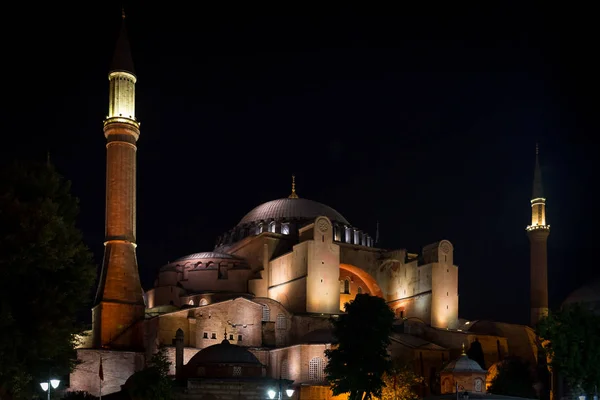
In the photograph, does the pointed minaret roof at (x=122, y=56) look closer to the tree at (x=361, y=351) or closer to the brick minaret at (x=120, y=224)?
the brick minaret at (x=120, y=224)

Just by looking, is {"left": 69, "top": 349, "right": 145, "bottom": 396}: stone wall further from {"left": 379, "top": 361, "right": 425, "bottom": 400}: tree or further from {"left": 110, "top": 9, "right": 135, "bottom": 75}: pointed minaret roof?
{"left": 110, "top": 9, "right": 135, "bottom": 75}: pointed minaret roof

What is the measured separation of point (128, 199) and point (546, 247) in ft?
78.2

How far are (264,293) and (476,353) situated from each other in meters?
11.7

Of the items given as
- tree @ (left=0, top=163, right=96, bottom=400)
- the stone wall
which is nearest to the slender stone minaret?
the stone wall

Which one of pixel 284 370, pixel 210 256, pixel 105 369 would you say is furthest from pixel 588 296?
pixel 105 369

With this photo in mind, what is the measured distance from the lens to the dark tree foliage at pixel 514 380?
35719 millimetres

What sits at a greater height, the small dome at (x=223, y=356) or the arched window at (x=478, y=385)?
the small dome at (x=223, y=356)

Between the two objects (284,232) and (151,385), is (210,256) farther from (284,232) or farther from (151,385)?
(151,385)

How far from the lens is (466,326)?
146 feet

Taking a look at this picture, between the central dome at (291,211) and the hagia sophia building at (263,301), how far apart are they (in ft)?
0.41

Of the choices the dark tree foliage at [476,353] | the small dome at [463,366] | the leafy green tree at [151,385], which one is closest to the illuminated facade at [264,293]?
the dark tree foliage at [476,353]

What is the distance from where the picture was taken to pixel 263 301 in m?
38.1

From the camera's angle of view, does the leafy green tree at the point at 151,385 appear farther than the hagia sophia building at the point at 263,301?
No

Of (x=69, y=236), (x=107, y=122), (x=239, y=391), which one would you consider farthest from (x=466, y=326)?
(x=69, y=236)
